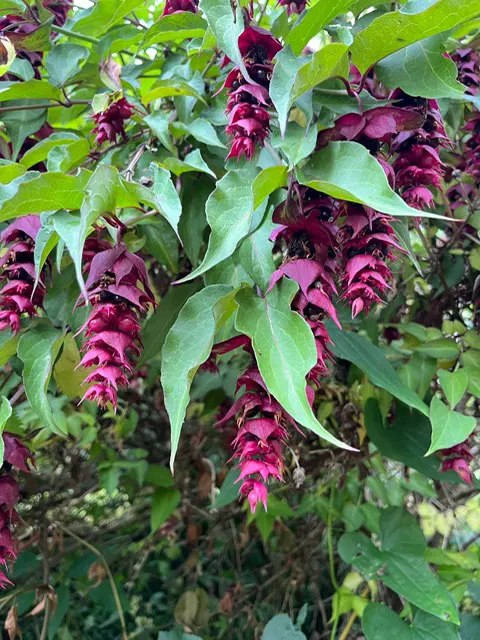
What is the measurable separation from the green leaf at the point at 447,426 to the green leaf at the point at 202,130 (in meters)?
0.40

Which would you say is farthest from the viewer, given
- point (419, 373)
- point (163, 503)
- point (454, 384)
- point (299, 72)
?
point (163, 503)

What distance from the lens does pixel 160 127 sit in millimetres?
626

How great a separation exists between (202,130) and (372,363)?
0.35 metres

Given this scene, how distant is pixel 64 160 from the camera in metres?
0.60

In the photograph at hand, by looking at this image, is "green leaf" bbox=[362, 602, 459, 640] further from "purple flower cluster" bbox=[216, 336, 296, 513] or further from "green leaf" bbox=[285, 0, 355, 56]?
"green leaf" bbox=[285, 0, 355, 56]

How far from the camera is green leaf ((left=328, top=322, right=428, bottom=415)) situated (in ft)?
2.11

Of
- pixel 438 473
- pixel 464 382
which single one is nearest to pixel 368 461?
pixel 438 473

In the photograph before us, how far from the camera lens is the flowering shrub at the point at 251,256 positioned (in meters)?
0.45

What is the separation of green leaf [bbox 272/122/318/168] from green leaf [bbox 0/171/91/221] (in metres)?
0.17

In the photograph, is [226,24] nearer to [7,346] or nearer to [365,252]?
[365,252]

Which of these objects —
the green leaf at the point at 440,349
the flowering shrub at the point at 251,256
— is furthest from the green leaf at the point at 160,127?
the green leaf at the point at 440,349

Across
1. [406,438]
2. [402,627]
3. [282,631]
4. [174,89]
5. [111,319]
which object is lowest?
[282,631]

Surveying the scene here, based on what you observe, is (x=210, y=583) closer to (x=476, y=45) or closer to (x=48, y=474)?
(x=48, y=474)

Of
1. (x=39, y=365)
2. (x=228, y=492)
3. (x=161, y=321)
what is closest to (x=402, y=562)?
(x=228, y=492)
